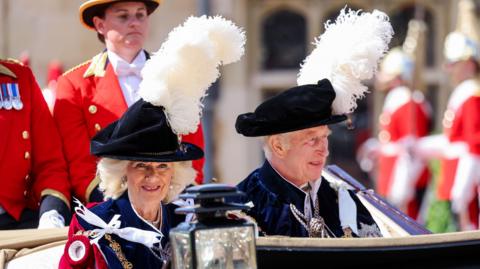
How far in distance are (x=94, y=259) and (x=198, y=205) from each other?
0.75 metres

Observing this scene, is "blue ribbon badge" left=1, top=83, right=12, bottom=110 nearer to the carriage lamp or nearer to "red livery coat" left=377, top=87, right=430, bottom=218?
the carriage lamp

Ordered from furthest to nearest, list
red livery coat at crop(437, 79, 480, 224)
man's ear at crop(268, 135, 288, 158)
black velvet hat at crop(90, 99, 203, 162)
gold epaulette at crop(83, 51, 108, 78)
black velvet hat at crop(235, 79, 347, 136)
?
1. red livery coat at crop(437, 79, 480, 224)
2. gold epaulette at crop(83, 51, 108, 78)
3. man's ear at crop(268, 135, 288, 158)
4. black velvet hat at crop(235, 79, 347, 136)
5. black velvet hat at crop(90, 99, 203, 162)

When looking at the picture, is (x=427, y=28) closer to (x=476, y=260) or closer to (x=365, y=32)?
(x=365, y=32)

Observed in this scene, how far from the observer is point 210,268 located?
3.83m

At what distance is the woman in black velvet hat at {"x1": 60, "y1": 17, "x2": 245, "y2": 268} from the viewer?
15.1ft

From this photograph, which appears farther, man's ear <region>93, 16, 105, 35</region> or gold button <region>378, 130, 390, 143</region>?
gold button <region>378, 130, 390, 143</region>

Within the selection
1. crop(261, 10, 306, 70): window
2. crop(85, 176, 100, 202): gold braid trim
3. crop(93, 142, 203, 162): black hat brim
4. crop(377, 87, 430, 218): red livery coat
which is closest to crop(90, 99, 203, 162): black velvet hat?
crop(93, 142, 203, 162): black hat brim

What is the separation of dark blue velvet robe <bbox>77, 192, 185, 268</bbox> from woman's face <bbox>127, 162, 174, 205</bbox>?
0.16ft

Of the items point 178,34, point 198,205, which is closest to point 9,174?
point 178,34

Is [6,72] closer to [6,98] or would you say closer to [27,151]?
[6,98]

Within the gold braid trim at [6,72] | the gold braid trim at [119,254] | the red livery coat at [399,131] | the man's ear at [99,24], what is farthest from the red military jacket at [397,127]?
the gold braid trim at [119,254]

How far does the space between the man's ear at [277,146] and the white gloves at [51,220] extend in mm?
914

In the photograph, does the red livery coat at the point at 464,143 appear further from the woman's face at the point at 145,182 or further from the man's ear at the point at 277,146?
the woman's face at the point at 145,182

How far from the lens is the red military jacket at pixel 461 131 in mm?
9664
